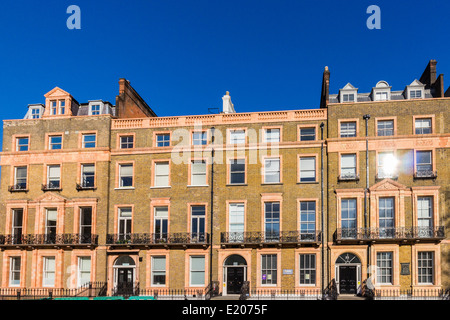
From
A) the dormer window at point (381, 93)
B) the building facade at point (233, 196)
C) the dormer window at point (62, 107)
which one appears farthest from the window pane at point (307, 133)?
the dormer window at point (62, 107)

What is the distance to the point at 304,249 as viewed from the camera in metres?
32.8

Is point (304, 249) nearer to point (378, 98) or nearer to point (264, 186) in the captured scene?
point (264, 186)

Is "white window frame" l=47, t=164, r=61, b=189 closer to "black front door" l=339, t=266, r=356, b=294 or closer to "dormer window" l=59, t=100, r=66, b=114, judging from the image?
"dormer window" l=59, t=100, r=66, b=114

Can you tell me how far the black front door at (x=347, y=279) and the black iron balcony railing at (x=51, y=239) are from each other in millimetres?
18068

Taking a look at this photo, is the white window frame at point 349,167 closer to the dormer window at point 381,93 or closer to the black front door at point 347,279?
the dormer window at point 381,93

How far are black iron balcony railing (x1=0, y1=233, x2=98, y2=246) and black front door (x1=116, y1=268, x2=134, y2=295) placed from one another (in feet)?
9.79

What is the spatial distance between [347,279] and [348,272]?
0.48 m

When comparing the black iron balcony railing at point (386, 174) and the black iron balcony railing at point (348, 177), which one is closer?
the black iron balcony railing at point (386, 174)

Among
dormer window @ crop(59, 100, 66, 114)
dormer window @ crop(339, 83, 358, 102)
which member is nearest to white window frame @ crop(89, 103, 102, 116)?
dormer window @ crop(59, 100, 66, 114)

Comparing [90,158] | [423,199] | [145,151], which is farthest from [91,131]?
[423,199]

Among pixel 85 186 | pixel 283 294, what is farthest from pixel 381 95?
pixel 85 186

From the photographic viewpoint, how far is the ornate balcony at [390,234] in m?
31.0

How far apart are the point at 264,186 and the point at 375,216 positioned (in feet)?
26.2

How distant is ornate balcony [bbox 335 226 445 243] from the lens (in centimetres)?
3100
